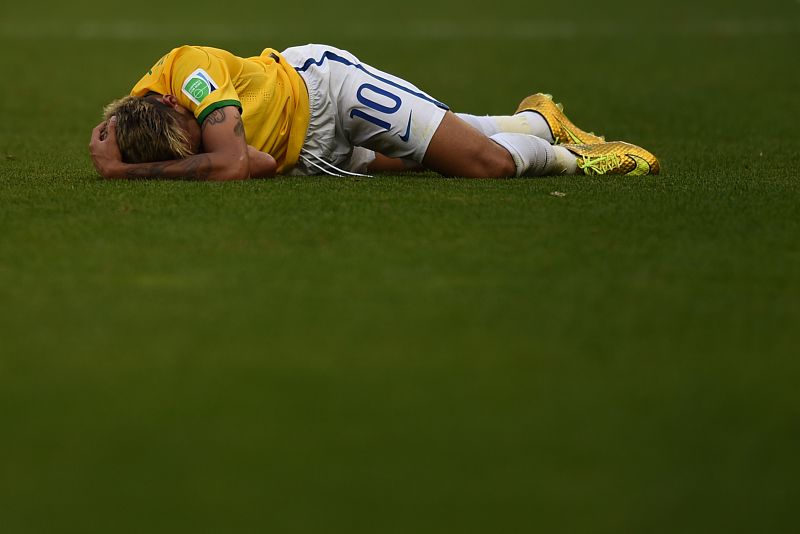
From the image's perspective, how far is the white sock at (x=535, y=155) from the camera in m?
5.70

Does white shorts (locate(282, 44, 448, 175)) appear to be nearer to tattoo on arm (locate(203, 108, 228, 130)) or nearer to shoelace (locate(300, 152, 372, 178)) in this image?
shoelace (locate(300, 152, 372, 178))

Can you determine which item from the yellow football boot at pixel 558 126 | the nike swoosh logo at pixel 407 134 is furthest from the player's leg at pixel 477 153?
the yellow football boot at pixel 558 126

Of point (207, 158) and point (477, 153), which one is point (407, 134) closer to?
point (477, 153)

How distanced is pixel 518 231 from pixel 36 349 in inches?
70.6

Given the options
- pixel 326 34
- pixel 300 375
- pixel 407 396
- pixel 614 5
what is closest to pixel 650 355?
pixel 407 396

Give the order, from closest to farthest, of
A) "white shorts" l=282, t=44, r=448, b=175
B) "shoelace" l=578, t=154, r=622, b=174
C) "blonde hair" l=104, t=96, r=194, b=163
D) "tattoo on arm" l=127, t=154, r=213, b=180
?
"blonde hair" l=104, t=96, r=194, b=163 < "tattoo on arm" l=127, t=154, r=213, b=180 < "white shorts" l=282, t=44, r=448, b=175 < "shoelace" l=578, t=154, r=622, b=174

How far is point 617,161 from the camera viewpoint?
230 inches

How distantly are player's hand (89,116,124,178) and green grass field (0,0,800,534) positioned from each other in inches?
7.5

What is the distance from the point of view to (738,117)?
836 cm

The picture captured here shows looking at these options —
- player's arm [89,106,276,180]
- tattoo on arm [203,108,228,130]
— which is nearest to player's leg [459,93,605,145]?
player's arm [89,106,276,180]

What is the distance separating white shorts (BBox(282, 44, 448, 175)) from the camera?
5.54m

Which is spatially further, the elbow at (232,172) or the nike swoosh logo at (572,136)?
the nike swoosh logo at (572,136)

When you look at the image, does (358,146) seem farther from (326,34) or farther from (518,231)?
(326,34)

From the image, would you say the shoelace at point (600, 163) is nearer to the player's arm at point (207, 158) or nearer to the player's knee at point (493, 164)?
the player's knee at point (493, 164)
